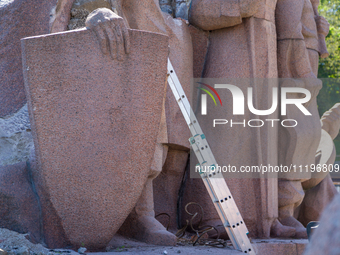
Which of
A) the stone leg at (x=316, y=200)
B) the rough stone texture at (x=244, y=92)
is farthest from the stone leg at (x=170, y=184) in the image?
the stone leg at (x=316, y=200)

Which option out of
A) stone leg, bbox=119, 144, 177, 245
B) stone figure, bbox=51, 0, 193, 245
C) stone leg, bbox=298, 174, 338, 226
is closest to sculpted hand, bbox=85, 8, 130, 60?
stone figure, bbox=51, 0, 193, 245

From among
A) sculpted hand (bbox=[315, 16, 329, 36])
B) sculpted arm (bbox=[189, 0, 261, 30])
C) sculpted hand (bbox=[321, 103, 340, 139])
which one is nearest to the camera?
sculpted arm (bbox=[189, 0, 261, 30])

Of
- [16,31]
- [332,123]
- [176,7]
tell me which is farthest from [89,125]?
[332,123]

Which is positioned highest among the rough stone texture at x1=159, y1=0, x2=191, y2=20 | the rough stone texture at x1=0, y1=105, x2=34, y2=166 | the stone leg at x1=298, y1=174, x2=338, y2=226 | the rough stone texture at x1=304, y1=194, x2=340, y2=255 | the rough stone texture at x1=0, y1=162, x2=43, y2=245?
the rough stone texture at x1=159, y1=0, x2=191, y2=20

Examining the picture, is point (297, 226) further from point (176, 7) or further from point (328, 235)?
point (328, 235)

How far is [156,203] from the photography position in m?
4.32

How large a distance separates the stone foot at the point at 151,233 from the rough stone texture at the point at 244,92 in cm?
101

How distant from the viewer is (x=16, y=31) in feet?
11.3

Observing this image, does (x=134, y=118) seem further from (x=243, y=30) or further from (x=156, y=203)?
(x=243, y=30)

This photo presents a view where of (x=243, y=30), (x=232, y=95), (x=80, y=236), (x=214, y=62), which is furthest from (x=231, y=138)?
(x=80, y=236)

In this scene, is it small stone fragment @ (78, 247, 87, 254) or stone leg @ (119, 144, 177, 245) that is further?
stone leg @ (119, 144, 177, 245)

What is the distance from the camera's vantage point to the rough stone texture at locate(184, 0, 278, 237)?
4.36 metres

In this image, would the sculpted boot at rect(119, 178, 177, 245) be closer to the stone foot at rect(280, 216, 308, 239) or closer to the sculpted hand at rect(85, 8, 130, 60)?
the sculpted hand at rect(85, 8, 130, 60)

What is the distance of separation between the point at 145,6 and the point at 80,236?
220 cm
